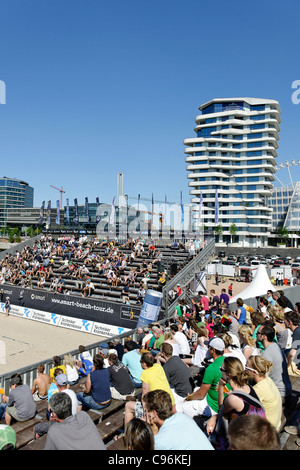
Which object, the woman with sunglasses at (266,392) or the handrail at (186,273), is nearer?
the woman with sunglasses at (266,392)

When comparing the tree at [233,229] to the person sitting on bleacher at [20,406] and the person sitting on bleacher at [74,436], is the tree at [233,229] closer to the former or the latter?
the person sitting on bleacher at [20,406]

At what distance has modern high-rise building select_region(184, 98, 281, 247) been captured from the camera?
8025 cm

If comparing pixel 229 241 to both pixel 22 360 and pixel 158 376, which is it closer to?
pixel 22 360

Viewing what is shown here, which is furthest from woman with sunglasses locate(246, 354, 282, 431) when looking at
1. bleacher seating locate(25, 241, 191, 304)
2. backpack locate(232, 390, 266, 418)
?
bleacher seating locate(25, 241, 191, 304)

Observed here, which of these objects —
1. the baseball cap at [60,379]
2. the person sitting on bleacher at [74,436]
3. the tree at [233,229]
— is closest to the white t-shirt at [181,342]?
the baseball cap at [60,379]

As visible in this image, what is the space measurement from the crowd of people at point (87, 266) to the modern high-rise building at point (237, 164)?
53809mm

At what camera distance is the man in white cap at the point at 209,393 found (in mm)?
4887

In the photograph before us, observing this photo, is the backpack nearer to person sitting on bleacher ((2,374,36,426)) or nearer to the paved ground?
person sitting on bleacher ((2,374,36,426))

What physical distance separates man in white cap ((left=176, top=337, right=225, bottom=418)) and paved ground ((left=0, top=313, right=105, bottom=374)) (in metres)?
11.0

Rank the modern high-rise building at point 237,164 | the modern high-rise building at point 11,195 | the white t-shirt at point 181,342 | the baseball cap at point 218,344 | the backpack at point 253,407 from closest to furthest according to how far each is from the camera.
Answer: the backpack at point 253,407 → the baseball cap at point 218,344 → the white t-shirt at point 181,342 → the modern high-rise building at point 237,164 → the modern high-rise building at point 11,195

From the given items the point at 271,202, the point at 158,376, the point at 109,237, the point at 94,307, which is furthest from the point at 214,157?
the point at 158,376

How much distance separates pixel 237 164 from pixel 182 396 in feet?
276

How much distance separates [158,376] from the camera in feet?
16.0

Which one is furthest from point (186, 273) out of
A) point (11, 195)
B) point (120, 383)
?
point (11, 195)
